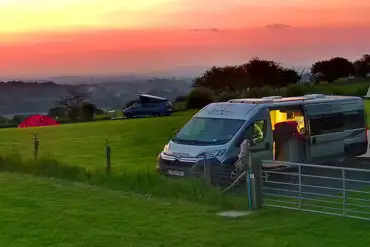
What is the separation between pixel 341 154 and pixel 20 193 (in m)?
8.68

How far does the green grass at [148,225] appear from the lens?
353 inches

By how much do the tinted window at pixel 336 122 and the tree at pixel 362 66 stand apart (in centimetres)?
6365

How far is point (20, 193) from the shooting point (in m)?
13.0

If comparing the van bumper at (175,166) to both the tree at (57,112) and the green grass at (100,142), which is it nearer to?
the green grass at (100,142)

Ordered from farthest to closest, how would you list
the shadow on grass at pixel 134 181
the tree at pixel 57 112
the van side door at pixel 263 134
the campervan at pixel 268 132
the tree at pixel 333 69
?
the tree at pixel 333 69 → the tree at pixel 57 112 → the van side door at pixel 263 134 → the campervan at pixel 268 132 → the shadow on grass at pixel 134 181

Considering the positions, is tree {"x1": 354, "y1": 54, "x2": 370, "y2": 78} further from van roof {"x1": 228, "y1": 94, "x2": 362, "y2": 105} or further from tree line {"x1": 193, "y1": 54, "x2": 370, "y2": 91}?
van roof {"x1": 228, "y1": 94, "x2": 362, "y2": 105}

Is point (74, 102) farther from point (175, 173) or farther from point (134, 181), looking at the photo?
point (134, 181)

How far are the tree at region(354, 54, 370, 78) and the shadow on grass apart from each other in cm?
6797

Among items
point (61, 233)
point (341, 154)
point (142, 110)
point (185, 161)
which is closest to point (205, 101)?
point (142, 110)

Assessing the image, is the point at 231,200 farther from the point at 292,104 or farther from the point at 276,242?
the point at 292,104

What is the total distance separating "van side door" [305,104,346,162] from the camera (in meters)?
16.7

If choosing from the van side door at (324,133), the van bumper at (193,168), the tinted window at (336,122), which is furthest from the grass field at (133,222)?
the tinted window at (336,122)

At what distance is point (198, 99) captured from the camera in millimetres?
50750

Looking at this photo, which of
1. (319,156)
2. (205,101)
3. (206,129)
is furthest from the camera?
(205,101)
